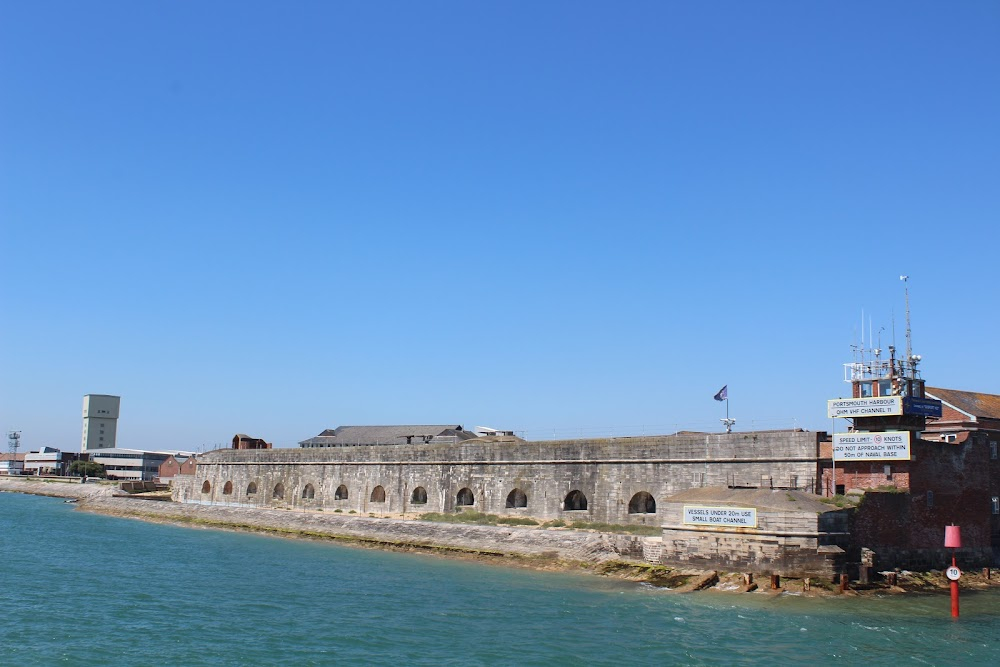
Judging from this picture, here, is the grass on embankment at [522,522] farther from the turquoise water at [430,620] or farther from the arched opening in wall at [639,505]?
the turquoise water at [430,620]

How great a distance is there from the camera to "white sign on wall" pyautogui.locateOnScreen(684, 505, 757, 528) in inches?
1016

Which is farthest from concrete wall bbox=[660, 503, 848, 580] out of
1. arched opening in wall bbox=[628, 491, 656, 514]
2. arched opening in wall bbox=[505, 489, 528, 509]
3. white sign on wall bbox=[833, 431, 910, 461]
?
arched opening in wall bbox=[505, 489, 528, 509]

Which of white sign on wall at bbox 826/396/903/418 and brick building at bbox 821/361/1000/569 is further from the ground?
white sign on wall at bbox 826/396/903/418

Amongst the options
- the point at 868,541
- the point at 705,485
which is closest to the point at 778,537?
the point at 868,541

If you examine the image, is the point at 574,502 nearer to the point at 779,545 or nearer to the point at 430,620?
the point at 779,545

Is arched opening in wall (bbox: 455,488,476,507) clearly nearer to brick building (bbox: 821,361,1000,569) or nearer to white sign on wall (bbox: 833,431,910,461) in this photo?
brick building (bbox: 821,361,1000,569)

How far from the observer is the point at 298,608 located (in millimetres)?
23297

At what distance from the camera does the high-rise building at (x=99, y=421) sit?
140500 millimetres

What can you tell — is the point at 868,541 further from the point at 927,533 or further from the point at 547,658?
the point at 547,658

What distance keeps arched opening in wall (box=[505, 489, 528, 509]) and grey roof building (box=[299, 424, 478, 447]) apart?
19.3 m

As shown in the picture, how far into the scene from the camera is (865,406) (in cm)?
2847

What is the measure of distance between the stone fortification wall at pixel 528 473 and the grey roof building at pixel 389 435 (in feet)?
28.9

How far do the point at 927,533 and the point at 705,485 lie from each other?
7443mm

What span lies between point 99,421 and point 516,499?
124466 millimetres
